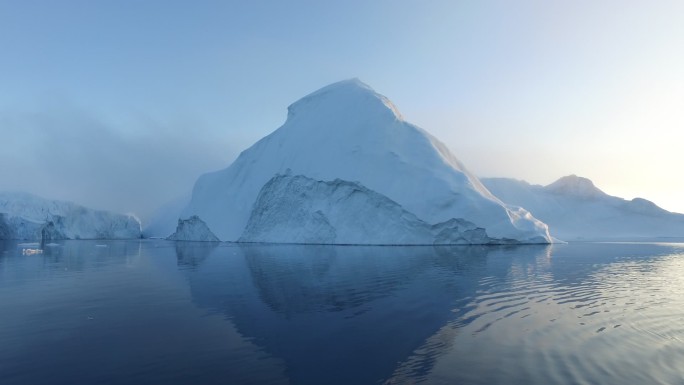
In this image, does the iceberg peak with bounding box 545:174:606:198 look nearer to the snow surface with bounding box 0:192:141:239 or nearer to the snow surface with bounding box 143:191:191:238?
the snow surface with bounding box 143:191:191:238

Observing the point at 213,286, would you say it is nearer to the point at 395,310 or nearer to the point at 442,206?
the point at 395,310

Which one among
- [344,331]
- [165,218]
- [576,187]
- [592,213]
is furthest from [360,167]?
[576,187]

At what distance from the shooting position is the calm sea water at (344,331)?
5547 millimetres

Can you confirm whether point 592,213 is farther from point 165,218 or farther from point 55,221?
point 55,221

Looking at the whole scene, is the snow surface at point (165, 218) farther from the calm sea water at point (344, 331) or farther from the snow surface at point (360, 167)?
the calm sea water at point (344, 331)

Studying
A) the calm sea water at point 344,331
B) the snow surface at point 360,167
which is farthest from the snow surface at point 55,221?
the calm sea water at point 344,331

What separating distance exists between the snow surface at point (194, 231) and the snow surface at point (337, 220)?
651 cm

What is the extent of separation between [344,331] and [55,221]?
2730 inches

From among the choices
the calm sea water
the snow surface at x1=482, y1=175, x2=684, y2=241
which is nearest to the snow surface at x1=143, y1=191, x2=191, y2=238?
the snow surface at x1=482, y1=175, x2=684, y2=241

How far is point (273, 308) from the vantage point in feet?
31.7

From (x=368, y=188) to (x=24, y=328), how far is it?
30.2 meters

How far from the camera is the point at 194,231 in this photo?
51.1 meters

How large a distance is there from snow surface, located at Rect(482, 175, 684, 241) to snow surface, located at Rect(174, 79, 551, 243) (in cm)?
3430

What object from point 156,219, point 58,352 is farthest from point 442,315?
point 156,219
